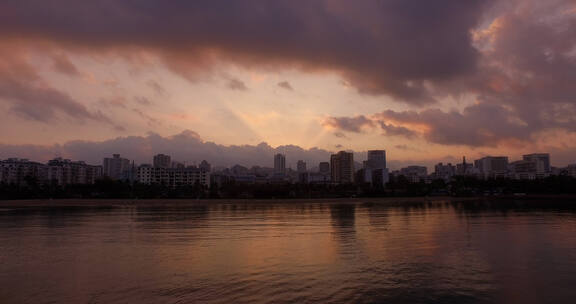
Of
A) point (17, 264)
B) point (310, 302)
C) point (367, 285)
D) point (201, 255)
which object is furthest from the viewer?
point (201, 255)

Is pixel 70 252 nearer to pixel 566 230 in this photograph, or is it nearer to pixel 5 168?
pixel 566 230

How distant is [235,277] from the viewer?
16.8m

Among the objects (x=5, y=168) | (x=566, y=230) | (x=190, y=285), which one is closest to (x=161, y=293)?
(x=190, y=285)

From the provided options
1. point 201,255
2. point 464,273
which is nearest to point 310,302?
point 464,273

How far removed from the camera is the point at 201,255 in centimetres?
2172

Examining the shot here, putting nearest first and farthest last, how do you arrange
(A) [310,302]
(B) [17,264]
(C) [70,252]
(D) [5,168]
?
(A) [310,302], (B) [17,264], (C) [70,252], (D) [5,168]

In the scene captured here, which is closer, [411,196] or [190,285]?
[190,285]

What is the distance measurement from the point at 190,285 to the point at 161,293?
1292 mm

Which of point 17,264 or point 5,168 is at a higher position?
point 5,168

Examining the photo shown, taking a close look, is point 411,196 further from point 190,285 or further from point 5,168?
point 5,168

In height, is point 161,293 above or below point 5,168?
below

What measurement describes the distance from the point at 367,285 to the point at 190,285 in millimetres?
6524

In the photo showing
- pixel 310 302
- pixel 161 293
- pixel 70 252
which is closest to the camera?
pixel 310 302

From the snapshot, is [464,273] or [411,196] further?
[411,196]
